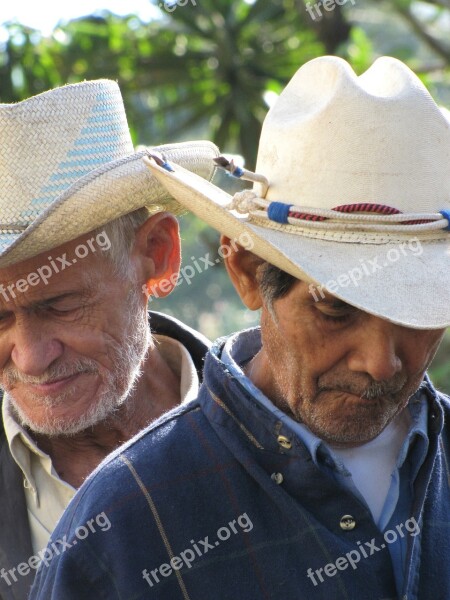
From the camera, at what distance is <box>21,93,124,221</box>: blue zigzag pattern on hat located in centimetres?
293

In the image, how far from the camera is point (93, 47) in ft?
28.4

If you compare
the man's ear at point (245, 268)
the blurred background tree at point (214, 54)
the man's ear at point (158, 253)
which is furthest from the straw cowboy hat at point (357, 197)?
the blurred background tree at point (214, 54)

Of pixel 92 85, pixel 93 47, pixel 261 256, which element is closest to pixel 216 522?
pixel 261 256

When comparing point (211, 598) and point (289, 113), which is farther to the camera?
point (289, 113)

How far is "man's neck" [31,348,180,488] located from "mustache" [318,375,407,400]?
1.12 m

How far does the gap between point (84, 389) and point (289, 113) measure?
1.11m

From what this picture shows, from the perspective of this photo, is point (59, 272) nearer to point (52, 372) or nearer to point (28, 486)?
point (52, 372)

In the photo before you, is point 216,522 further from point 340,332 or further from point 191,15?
point 191,15

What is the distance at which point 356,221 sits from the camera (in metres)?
2.03

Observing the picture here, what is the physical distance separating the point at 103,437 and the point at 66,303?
0.42 metres

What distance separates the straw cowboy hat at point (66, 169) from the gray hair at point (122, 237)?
0.31 feet

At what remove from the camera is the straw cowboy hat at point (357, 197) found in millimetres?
1987

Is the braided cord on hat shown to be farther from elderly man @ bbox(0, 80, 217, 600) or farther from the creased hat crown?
elderly man @ bbox(0, 80, 217, 600)

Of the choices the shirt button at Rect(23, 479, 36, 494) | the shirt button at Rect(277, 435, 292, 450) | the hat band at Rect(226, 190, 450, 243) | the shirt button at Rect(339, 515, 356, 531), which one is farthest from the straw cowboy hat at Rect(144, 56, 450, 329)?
the shirt button at Rect(23, 479, 36, 494)
